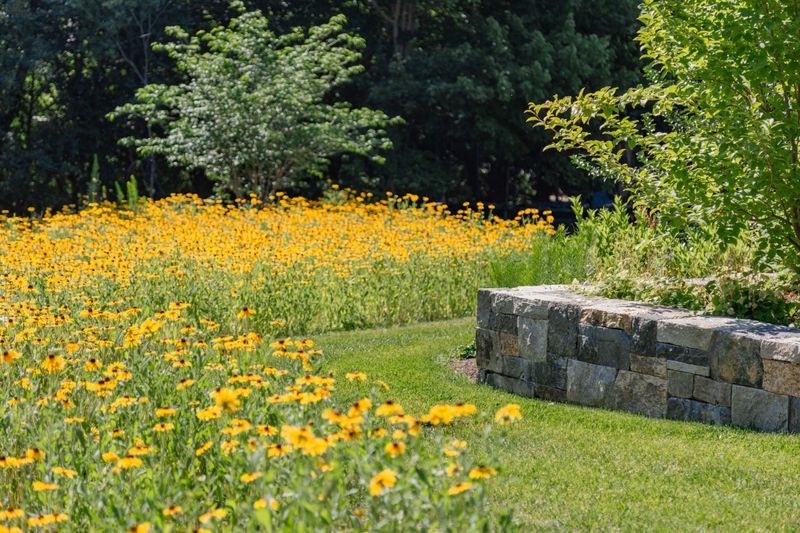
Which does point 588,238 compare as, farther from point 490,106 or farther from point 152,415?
point 490,106

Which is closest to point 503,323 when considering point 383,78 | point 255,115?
point 255,115

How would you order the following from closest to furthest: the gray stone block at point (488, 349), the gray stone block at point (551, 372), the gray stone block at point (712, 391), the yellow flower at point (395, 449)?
A: the yellow flower at point (395, 449) < the gray stone block at point (712, 391) < the gray stone block at point (551, 372) < the gray stone block at point (488, 349)

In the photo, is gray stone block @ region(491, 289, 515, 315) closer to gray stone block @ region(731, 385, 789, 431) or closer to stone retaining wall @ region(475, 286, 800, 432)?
stone retaining wall @ region(475, 286, 800, 432)

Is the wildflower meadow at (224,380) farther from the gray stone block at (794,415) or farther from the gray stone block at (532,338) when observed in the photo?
the gray stone block at (794,415)

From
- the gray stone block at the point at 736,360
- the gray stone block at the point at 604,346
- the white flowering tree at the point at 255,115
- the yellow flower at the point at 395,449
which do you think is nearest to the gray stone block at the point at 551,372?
the gray stone block at the point at 604,346

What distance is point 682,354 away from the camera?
18.1 ft

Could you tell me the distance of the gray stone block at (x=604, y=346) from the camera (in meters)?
5.84

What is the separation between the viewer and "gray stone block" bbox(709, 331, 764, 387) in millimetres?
5156

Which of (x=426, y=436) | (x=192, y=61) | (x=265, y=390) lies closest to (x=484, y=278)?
(x=426, y=436)

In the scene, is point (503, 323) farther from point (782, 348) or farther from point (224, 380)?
point (224, 380)

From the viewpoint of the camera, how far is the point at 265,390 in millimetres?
4223

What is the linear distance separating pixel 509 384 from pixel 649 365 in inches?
47.7

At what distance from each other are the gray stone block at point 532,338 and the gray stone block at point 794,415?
1698mm

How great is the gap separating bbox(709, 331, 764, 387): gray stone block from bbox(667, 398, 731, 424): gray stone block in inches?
7.1
